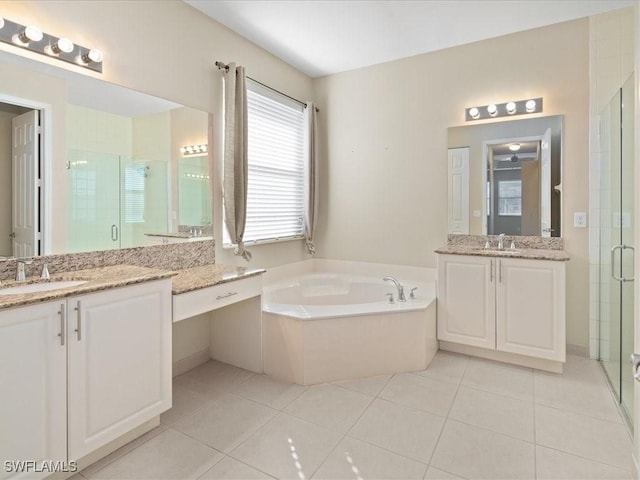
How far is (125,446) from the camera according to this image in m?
1.86

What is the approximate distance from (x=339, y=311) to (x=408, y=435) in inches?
36.0

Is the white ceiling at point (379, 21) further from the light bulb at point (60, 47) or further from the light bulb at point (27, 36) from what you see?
the light bulb at point (27, 36)

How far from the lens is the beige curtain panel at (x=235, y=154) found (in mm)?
2869

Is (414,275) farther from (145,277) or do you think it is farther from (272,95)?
(145,277)

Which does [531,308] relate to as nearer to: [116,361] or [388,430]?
[388,430]

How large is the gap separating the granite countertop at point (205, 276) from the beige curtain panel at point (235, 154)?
0.36m

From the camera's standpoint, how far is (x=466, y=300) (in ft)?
9.63

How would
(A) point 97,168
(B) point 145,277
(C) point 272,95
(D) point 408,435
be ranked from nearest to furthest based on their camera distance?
(B) point 145,277, (D) point 408,435, (A) point 97,168, (C) point 272,95

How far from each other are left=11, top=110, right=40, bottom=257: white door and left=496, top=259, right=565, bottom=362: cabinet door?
306 centimetres

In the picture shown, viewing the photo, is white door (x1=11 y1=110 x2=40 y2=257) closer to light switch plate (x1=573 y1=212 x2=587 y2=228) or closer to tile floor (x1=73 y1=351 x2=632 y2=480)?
tile floor (x1=73 y1=351 x2=632 y2=480)

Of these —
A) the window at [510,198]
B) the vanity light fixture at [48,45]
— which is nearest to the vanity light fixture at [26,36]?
the vanity light fixture at [48,45]

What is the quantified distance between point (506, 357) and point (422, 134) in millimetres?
2139

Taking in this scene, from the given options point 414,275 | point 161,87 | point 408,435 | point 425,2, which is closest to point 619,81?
point 425,2

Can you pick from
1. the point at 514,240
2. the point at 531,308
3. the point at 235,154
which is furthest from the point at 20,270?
the point at 514,240
